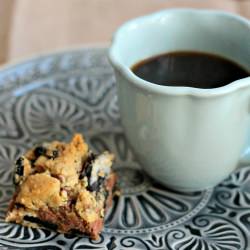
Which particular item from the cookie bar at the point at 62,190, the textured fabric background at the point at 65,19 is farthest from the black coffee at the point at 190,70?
the textured fabric background at the point at 65,19

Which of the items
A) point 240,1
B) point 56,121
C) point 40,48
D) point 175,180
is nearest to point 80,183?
point 175,180

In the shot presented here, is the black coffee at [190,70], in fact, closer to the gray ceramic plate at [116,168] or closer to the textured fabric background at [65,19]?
the gray ceramic plate at [116,168]

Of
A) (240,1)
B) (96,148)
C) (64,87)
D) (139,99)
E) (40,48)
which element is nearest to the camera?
(139,99)

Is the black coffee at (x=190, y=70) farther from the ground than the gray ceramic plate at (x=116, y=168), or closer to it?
farther from the ground

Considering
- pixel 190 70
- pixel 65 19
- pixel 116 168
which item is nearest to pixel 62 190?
pixel 116 168

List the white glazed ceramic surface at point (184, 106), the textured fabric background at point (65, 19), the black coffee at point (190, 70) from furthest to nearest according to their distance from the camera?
the textured fabric background at point (65, 19), the black coffee at point (190, 70), the white glazed ceramic surface at point (184, 106)

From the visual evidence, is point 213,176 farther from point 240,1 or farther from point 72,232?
point 240,1

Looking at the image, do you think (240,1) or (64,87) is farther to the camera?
(240,1)

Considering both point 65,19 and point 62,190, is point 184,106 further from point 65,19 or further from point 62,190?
point 65,19
